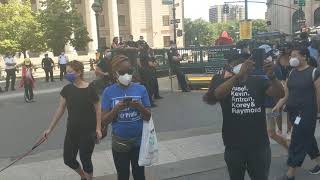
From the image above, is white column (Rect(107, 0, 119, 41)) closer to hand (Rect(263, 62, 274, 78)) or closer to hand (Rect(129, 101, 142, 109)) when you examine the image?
hand (Rect(129, 101, 142, 109))

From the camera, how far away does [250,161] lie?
14.9ft

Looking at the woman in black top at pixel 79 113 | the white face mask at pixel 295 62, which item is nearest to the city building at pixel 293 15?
the white face mask at pixel 295 62

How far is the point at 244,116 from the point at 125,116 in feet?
3.88

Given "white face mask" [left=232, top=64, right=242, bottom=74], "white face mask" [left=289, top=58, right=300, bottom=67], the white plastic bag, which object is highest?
"white face mask" [left=232, top=64, right=242, bottom=74]

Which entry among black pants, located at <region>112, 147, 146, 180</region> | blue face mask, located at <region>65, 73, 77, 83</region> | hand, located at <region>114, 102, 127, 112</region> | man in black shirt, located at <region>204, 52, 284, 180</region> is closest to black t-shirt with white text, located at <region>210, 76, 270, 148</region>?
man in black shirt, located at <region>204, 52, 284, 180</region>

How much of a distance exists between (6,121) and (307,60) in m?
8.59

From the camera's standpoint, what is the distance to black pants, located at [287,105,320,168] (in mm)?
6098

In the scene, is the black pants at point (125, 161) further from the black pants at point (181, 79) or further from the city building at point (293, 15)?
the city building at point (293, 15)

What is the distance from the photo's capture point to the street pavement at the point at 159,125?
8.01 meters

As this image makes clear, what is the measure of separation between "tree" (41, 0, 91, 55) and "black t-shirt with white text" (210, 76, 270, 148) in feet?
98.6

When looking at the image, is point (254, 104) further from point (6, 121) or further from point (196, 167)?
point (6, 121)

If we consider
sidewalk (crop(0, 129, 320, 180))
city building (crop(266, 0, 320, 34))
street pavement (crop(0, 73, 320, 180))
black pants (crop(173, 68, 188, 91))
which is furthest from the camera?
city building (crop(266, 0, 320, 34))

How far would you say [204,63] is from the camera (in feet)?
59.5

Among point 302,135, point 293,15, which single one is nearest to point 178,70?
point 302,135
